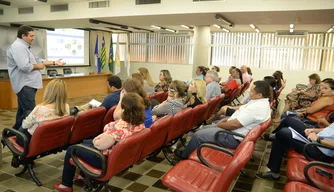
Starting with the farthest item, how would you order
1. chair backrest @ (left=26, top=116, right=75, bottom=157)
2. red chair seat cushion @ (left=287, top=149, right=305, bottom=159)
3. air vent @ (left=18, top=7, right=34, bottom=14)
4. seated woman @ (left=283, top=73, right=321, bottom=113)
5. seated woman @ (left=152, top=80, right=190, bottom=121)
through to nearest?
air vent @ (left=18, top=7, right=34, bottom=14), seated woman @ (left=283, top=73, right=321, bottom=113), seated woman @ (left=152, top=80, right=190, bottom=121), red chair seat cushion @ (left=287, top=149, right=305, bottom=159), chair backrest @ (left=26, top=116, right=75, bottom=157)

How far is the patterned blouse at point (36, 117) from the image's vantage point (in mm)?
2443

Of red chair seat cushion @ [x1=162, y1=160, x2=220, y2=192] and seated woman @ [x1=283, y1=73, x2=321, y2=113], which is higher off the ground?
seated woman @ [x1=283, y1=73, x2=321, y2=113]

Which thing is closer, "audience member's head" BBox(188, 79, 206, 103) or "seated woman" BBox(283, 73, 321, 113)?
"audience member's head" BBox(188, 79, 206, 103)

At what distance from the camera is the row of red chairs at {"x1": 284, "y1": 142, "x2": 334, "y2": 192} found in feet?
5.89

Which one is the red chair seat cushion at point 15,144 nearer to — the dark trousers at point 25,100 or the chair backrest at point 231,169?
the dark trousers at point 25,100

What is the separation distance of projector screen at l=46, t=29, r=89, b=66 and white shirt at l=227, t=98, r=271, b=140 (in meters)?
8.65

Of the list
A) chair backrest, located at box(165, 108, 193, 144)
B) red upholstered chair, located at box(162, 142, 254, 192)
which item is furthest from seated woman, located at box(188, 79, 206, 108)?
red upholstered chair, located at box(162, 142, 254, 192)

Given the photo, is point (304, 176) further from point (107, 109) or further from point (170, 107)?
point (107, 109)

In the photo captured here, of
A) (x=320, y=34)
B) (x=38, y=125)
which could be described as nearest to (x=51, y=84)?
(x=38, y=125)

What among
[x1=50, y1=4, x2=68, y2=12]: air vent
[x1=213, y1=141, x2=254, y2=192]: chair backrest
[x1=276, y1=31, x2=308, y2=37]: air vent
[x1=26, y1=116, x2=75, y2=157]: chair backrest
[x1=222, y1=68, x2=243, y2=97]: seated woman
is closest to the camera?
[x1=213, y1=141, x2=254, y2=192]: chair backrest

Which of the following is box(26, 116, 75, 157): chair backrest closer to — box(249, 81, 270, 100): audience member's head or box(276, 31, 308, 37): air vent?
box(249, 81, 270, 100): audience member's head

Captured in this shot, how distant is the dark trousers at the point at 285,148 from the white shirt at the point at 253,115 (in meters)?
0.24

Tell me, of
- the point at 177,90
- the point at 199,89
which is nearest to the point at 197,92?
the point at 199,89

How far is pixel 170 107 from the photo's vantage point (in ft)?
10.5
